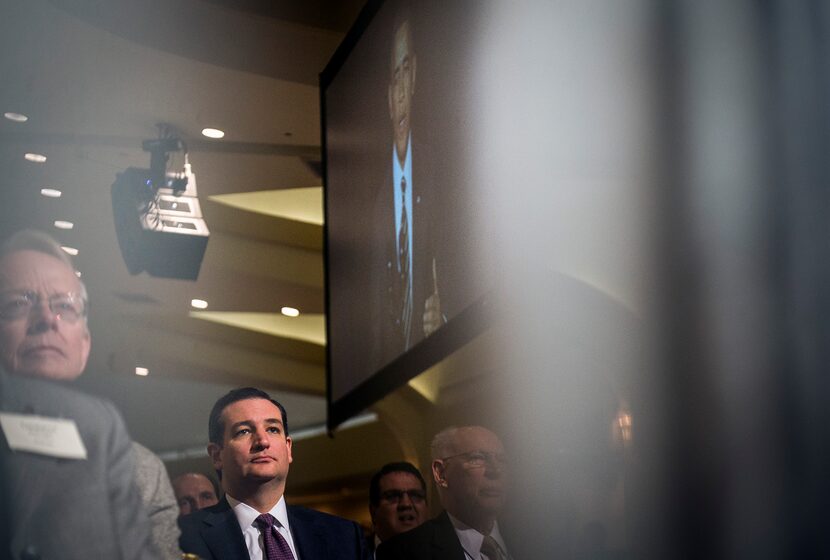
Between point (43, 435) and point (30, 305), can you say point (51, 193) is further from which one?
point (43, 435)

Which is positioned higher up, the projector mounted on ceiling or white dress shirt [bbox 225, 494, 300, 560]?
the projector mounted on ceiling

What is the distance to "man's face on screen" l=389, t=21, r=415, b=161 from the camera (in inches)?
87.9

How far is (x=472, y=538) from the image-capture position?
1.92 m

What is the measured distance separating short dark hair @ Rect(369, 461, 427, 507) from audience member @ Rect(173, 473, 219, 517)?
0.41 m

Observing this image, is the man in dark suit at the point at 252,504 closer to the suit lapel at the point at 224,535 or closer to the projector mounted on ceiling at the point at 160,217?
the suit lapel at the point at 224,535

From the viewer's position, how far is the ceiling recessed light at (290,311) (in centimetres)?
239

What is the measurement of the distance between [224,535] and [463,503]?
455 mm

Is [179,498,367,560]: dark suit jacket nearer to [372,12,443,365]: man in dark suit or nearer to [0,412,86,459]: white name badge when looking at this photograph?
[0,412,86,459]: white name badge

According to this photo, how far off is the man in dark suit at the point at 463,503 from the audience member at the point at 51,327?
0.44 metres

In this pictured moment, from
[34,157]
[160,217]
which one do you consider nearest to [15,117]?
[34,157]

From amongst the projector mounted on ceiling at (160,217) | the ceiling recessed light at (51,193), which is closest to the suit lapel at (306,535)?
the projector mounted on ceiling at (160,217)

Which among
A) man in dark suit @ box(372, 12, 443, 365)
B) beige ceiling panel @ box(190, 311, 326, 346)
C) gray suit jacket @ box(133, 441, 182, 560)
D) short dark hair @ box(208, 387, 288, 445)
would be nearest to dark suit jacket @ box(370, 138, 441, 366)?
man in dark suit @ box(372, 12, 443, 365)

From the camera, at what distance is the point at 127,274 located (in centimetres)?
211

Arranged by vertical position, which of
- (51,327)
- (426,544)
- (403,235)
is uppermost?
(403,235)
